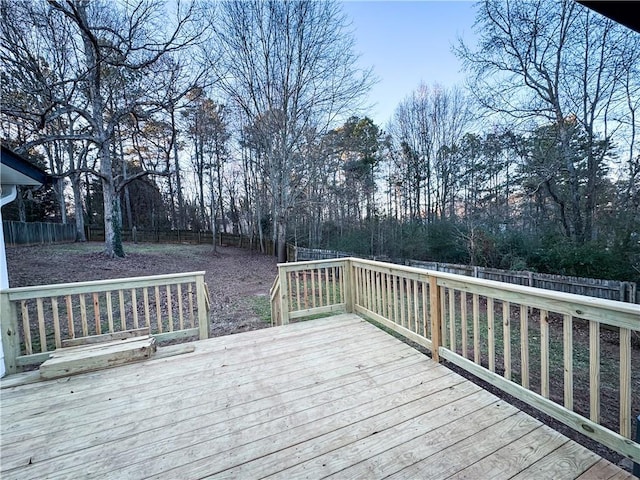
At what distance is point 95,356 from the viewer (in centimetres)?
279

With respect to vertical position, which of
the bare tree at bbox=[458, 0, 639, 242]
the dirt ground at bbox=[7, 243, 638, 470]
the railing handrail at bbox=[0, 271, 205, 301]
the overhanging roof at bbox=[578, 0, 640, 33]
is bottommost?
the dirt ground at bbox=[7, 243, 638, 470]

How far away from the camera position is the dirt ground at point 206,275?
593 centimetres

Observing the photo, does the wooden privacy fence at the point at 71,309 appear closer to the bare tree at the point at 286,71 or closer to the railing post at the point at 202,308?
the railing post at the point at 202,308

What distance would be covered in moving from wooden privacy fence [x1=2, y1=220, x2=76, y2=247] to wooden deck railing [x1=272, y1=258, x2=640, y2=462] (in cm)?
1497

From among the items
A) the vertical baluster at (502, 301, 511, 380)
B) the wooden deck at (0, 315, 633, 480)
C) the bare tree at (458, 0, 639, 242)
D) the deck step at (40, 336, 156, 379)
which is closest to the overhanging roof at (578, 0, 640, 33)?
the vertical baluster at (502, 301, 511, 380)

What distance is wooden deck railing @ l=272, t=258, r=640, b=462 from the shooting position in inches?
61.0

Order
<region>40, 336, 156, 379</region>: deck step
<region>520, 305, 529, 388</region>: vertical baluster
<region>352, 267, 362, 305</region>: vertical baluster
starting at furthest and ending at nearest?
<region>352, 267, 362, 305</region>: vertical baluster → <region>40, 336, 156, 379</region>: deck step → <region>520, 305, 529, 388</region>: vertical baluster

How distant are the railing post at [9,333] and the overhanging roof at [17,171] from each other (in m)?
1.26

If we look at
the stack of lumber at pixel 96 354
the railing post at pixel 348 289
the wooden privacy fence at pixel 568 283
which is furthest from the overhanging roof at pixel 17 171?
the wooden privacy fence at pixel 568 283

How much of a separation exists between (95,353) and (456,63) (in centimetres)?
1037

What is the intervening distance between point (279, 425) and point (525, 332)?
1793mm

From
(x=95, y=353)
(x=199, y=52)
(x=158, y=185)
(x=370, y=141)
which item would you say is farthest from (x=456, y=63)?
(x=158, y=185)

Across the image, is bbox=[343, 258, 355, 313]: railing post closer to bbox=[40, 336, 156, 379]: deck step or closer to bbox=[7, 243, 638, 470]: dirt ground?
bbox=[7, 243, 638, 470]: dirt ground

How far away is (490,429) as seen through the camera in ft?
6.07
